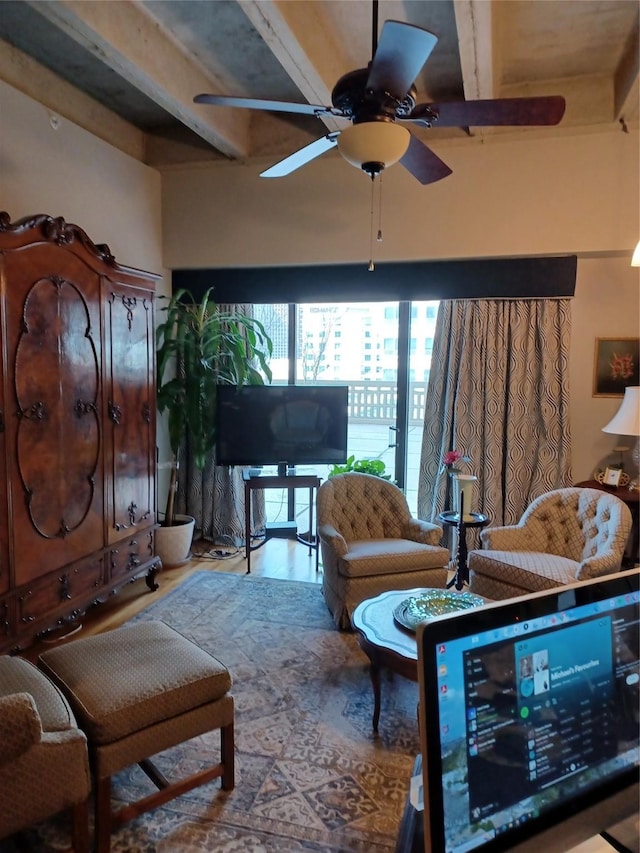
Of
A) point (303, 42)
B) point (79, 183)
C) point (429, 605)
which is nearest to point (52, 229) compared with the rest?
point (79, 183)

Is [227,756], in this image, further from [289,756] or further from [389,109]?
[389,109]

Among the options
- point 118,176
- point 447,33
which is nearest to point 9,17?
point 118,176

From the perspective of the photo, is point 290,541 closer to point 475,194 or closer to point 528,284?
point 528,284

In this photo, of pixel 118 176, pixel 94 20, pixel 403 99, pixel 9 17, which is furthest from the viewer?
pixel 118 176

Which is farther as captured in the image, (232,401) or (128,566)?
(232,401)

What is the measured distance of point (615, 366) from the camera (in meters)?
4.00

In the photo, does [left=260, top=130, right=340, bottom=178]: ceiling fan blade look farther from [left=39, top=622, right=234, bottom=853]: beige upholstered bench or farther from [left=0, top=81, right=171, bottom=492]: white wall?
[left=39, top=622, right=234, bottom=853]: beige upholstered bench

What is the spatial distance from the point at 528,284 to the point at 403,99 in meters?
2.33

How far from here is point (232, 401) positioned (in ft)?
14.5

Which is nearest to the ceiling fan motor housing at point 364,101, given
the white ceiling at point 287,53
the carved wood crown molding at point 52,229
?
the white ceiling at point 287,53

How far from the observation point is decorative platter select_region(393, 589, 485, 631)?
247 centimetres

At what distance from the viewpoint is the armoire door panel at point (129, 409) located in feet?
11.3

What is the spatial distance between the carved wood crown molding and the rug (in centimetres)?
231

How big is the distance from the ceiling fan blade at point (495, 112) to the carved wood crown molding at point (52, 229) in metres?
1.87
